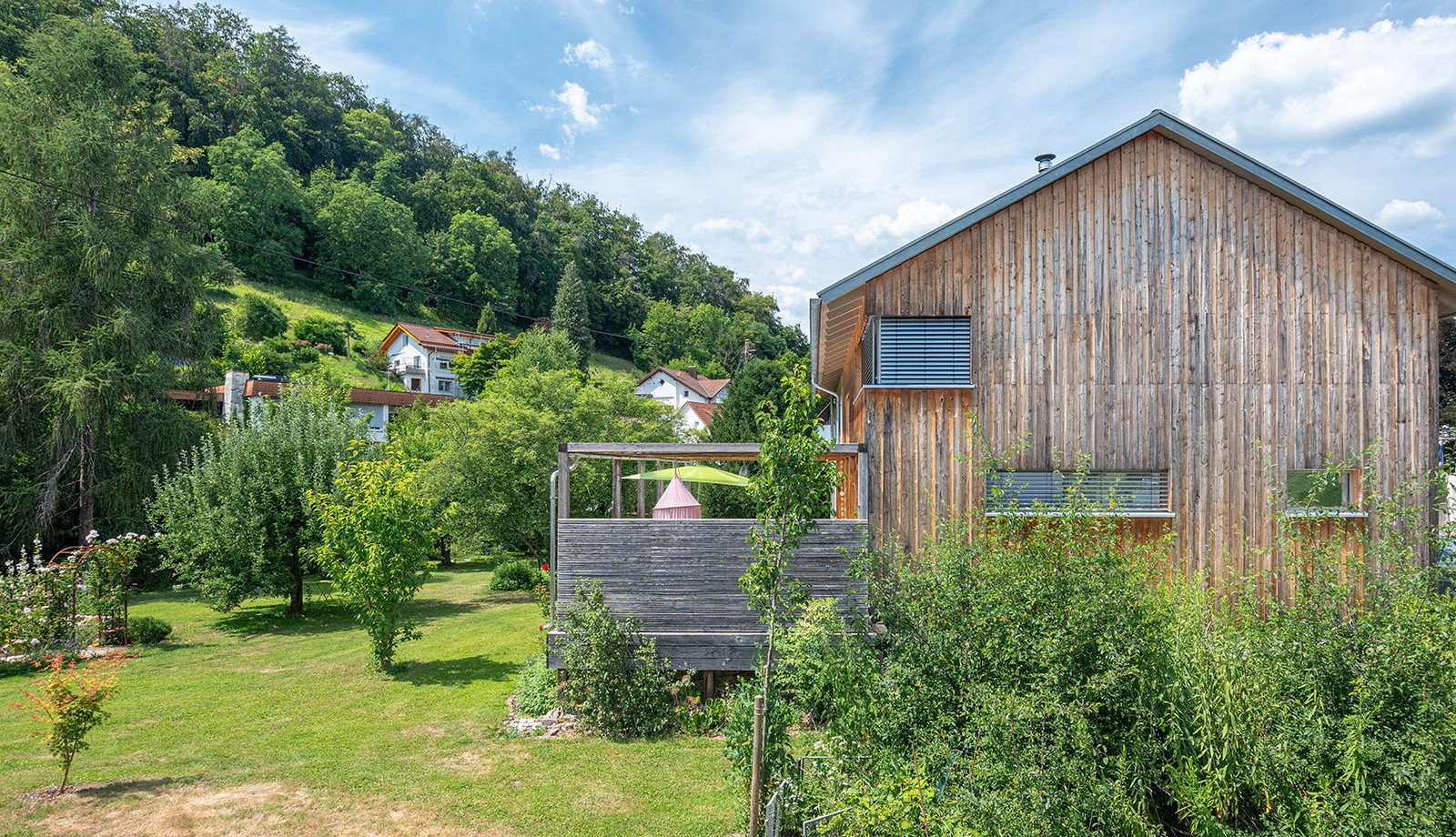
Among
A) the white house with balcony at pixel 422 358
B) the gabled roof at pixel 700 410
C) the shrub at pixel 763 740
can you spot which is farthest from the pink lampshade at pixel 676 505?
the white house with balcony at pixel 422 358

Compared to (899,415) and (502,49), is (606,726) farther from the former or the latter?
(502,49)

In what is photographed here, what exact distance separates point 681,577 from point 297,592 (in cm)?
1285

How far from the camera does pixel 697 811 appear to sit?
6508 millimetres

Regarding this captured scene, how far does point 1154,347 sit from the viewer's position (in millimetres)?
9828

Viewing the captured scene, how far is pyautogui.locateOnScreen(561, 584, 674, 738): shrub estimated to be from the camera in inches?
336

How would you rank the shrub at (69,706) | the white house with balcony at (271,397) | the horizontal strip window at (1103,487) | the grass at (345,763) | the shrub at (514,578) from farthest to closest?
the white house with balcony at (271,397), the shrub at (514,578), the horizontal strip window at (1103,487), the shrub at (69,706), the grass at (345,763)

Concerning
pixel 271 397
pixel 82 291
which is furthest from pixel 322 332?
pixel 82 291

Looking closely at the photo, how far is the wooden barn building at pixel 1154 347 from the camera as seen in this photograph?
31.6 ft

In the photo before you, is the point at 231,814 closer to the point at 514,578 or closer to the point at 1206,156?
the point at 1206,156

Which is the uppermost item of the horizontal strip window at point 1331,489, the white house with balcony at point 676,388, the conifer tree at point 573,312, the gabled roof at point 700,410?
the conifer tree at point 573,312

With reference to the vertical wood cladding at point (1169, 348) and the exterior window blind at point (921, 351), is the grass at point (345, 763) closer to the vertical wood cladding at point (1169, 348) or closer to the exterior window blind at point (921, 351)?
the vertical wood cladding at point (1169, 348)

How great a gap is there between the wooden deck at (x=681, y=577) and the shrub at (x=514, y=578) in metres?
12.3

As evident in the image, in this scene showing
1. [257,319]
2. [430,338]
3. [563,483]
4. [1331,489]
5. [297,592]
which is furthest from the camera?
[430,338]

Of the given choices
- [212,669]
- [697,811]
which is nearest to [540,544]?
[212,669]
